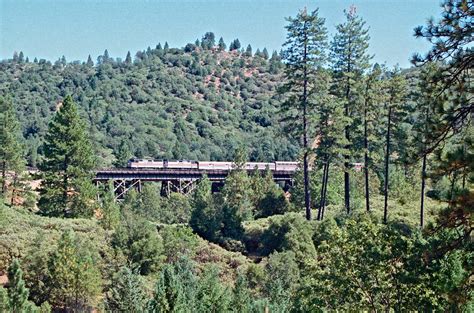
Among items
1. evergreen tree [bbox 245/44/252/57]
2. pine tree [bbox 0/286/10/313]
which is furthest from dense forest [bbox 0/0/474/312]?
evergreen tree [bbox 245/44/252/57]

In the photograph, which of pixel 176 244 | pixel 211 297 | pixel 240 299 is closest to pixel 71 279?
Result: pixel 176 244

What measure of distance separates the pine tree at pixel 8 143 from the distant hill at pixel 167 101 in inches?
1298

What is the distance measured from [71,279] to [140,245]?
340 centimetres

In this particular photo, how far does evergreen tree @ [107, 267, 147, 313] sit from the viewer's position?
1814 cm

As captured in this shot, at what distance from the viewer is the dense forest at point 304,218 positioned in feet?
27.8

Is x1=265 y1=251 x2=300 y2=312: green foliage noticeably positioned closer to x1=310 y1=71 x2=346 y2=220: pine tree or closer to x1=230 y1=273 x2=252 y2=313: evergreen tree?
x1=230 y1=273 x2=252 y2=313: evergreen tree

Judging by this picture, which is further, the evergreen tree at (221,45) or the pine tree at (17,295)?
the evergreen tree at (221,45)

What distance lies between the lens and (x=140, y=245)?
23.2 m

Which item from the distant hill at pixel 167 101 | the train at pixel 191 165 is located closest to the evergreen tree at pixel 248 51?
the distant hill at pixel 167 101

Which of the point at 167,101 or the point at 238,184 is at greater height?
the point at 167,101

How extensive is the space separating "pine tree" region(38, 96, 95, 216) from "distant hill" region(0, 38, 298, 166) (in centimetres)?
3976

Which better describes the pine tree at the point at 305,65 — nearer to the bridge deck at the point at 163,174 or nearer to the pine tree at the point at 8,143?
the pine tree at the point at 8,143

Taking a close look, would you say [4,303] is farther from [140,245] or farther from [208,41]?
[208,41]

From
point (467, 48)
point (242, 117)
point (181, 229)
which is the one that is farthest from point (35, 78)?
point (467, 48)
